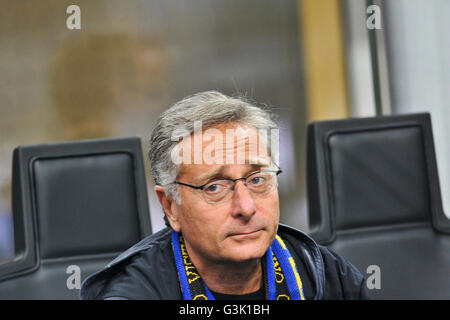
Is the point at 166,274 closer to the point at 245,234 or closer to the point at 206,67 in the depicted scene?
the point at 245,234

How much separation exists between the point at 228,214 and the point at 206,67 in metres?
2.16

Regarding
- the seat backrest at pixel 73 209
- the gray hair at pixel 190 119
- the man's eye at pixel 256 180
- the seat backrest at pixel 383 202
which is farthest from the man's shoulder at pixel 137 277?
the seat backrest at pixel 383 202

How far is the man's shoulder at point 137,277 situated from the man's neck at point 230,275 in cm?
5

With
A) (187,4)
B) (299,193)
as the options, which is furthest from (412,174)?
(187,4)

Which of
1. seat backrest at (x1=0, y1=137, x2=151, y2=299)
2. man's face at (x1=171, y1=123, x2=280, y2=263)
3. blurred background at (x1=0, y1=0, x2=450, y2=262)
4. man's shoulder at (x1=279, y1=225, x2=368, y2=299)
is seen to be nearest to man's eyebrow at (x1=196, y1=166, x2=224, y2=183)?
man's face at (x1=171, y1=123, x2=280, y2=263)

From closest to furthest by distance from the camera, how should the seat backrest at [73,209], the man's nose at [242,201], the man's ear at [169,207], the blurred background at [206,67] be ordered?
the man's nose at [242,201] < the man's ear at [169,207] < the seat backrest at [73,209] < the blurred background at [206,67]

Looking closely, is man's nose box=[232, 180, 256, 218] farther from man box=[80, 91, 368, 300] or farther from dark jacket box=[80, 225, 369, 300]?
dark jacket box=[80, 225, 369, 300]

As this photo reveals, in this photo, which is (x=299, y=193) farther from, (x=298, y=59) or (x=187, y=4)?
(x=187, y=4)

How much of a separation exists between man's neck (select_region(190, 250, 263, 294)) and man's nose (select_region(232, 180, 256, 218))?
0.40 feet

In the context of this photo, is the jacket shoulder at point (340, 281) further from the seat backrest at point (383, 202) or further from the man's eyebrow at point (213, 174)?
the seat backrest at point (383, 202)

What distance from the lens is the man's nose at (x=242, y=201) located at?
2.75 ft

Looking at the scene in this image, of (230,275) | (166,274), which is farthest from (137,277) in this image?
(230,275)

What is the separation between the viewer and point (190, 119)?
91 cm
